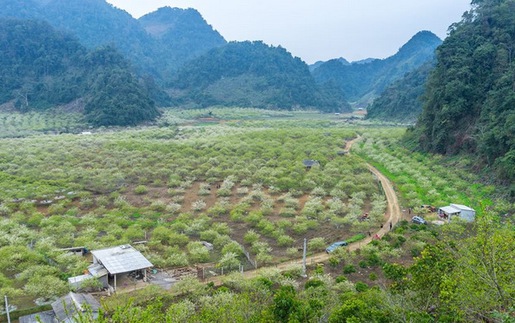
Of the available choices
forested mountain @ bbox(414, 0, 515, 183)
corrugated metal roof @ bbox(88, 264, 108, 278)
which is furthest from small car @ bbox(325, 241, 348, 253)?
forested mountain @ bbox(414, 0, 515, 183)

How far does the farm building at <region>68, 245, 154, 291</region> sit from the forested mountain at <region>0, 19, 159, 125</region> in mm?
96324

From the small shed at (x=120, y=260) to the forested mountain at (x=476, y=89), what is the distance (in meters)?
46.8

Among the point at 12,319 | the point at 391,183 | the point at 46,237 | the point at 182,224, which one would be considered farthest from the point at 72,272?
the point at 391,183

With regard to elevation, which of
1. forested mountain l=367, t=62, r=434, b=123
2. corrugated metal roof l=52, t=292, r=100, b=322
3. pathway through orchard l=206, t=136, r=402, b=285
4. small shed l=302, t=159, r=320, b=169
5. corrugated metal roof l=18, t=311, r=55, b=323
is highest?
forested mountain l=367, t=62, r=434, b=123

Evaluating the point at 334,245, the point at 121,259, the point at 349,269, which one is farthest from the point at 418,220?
the point at 121,259

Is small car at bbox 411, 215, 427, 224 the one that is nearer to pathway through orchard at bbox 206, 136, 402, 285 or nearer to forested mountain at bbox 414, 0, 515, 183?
pathway through orchard at bbox 206, 136, 402, 285

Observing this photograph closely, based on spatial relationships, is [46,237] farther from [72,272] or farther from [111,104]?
[111,104]

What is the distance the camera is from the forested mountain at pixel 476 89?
5559 cm

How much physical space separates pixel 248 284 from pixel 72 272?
13.0m

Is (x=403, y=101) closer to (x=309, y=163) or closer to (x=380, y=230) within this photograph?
(x=309, y=163)

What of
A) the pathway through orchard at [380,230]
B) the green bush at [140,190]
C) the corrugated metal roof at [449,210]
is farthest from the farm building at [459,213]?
the green bush at [140,190]

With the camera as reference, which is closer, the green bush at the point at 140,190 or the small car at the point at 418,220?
the small car at the point at 418,220

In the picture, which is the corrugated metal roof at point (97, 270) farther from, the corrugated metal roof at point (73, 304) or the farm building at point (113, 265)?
the corrugated metal roof at point (73, 304)

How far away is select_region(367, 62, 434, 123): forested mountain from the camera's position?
481 feet
